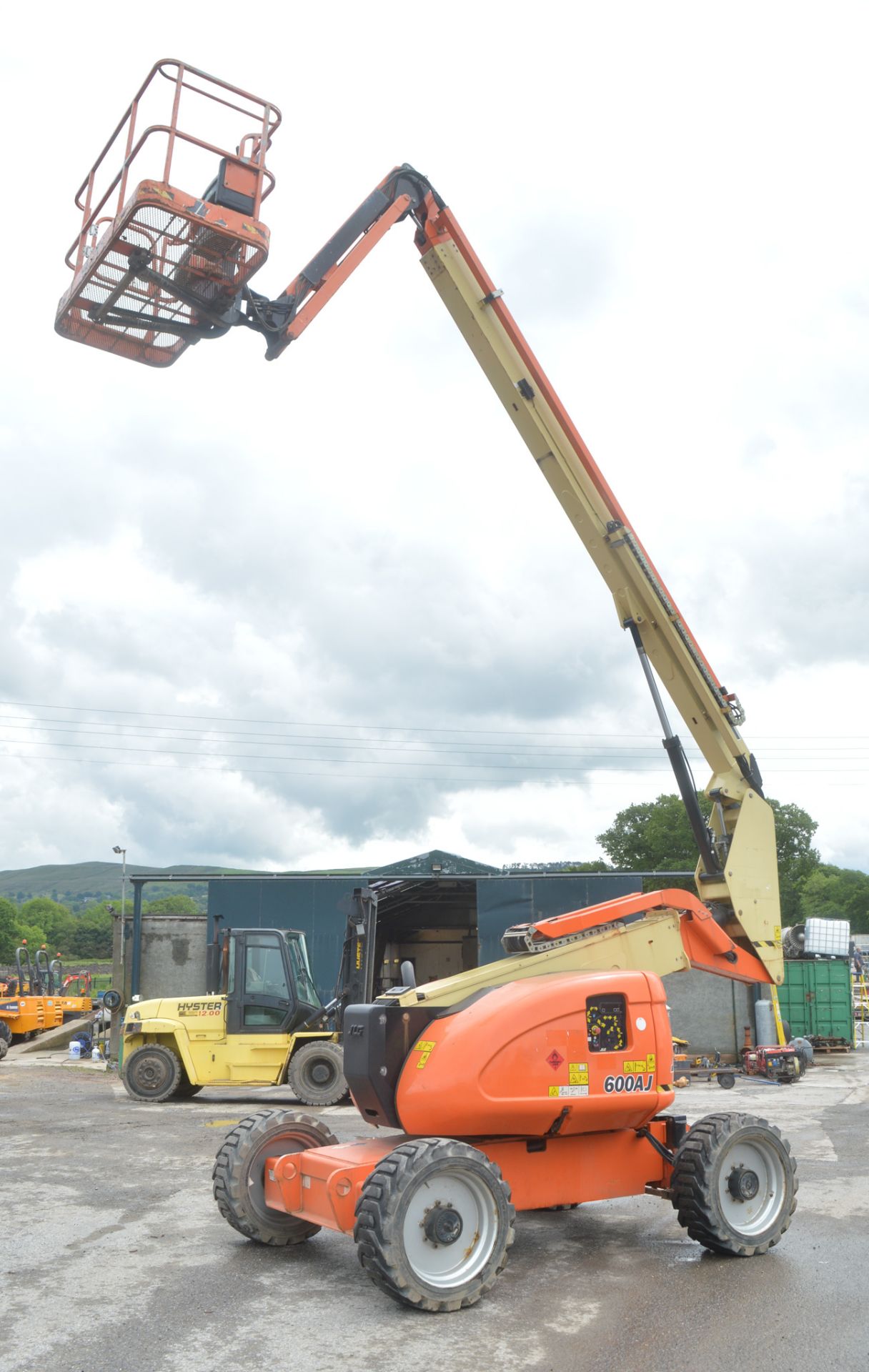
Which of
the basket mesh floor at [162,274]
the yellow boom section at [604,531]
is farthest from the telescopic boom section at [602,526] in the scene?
the basket mesh floor at [162,274]

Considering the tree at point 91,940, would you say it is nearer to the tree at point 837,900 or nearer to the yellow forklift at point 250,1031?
the tree at point 837,900

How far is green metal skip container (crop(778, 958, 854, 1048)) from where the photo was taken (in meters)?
22.8

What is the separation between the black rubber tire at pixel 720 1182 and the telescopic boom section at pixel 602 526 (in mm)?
1435

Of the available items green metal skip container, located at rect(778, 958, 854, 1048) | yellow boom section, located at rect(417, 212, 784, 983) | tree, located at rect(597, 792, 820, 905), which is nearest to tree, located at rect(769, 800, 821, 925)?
tree, located at rect(597, 792, 820, 905)

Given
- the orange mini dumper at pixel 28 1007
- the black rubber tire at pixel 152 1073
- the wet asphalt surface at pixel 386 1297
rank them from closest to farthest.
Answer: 1. the wet asphalt surface at pixel 386 1297
2. the black rubber tire at pixel 152 1073
3. the orange mini dumper at pixel 28 1007

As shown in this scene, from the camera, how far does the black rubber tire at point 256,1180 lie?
7172mm

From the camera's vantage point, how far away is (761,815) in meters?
8.88

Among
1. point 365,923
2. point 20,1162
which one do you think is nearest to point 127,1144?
point 20,1162

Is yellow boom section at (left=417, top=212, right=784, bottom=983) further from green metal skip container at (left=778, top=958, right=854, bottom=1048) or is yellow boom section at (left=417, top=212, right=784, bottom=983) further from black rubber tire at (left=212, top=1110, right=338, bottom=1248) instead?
green metal skip container at (left=778, top=958, right=854, bottom=1048)

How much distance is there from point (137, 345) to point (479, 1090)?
19.1ft

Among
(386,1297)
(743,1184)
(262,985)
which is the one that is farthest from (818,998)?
(386,1297)

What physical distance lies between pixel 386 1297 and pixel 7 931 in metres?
99.9

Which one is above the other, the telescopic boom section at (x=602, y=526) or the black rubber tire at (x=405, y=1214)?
the telescopic boom section at (x=602, y=526)

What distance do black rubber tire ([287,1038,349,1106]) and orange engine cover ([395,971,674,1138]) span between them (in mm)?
8304
